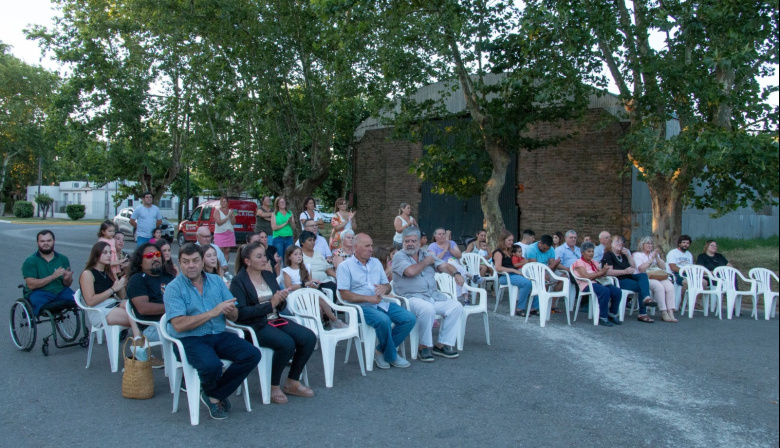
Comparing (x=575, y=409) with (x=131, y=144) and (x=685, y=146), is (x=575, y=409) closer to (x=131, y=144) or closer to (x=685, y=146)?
(x=685, y=146)

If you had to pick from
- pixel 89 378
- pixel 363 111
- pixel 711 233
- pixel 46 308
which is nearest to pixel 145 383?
pixel 89 378

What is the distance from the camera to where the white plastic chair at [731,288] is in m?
10.1

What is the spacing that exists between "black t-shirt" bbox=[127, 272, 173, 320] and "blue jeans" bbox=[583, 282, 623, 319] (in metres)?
6.23

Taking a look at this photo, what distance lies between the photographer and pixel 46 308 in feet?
23.1

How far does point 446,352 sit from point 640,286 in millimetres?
4282

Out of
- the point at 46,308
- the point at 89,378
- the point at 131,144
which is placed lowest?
the point at 89,378

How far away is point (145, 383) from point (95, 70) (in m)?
23.8

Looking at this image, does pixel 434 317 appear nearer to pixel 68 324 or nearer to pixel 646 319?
pixel 646 319

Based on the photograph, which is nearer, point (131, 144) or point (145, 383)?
point (145, 383)

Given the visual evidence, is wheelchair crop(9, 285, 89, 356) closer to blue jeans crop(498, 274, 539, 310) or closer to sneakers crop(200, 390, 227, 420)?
sneakers crop(200, 390, 227, 420)

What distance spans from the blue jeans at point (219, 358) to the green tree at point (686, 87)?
8.85 m

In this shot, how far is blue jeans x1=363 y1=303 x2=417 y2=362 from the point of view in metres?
6.73

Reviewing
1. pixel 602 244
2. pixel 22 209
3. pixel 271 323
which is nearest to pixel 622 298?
pixel 602 244

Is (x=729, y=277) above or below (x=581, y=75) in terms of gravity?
below
